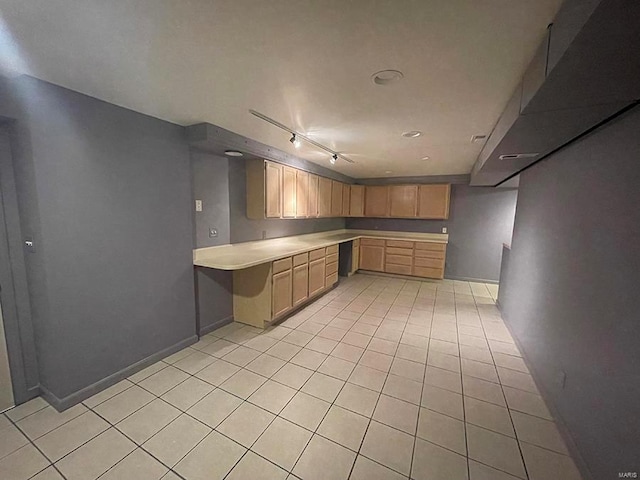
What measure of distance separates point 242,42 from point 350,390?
2535 millimetres

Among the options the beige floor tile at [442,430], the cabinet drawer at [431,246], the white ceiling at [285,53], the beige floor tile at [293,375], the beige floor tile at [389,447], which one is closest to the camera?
the white ceiling at [285,53]

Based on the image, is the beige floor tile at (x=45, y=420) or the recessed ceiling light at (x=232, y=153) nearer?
the beige floor tile at (x=45, y=420)

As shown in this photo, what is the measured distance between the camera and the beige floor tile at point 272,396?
79.0 inches

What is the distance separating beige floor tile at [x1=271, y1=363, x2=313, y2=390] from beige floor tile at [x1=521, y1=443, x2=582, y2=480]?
159 cm

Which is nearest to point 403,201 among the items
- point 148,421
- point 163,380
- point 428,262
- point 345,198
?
point 345,198

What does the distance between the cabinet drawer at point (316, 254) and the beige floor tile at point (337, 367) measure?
1.72m

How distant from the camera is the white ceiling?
1110 mm

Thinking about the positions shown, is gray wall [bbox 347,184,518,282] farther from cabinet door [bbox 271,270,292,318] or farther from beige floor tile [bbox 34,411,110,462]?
beige floor tile [bbox 34,411,110,462]

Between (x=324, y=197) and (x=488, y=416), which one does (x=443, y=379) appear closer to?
(x=488, y=416)

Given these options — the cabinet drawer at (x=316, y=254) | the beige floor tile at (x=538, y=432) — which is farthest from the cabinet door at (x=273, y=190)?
the beige floor tile at (x=538, y=432)

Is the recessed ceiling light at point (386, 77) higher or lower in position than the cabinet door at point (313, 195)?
higher

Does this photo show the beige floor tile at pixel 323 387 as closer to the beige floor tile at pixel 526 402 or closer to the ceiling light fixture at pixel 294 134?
the beige floor tile at pixel 526 402

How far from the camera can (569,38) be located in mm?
956

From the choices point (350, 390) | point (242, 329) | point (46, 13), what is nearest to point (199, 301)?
point (242, 329)
